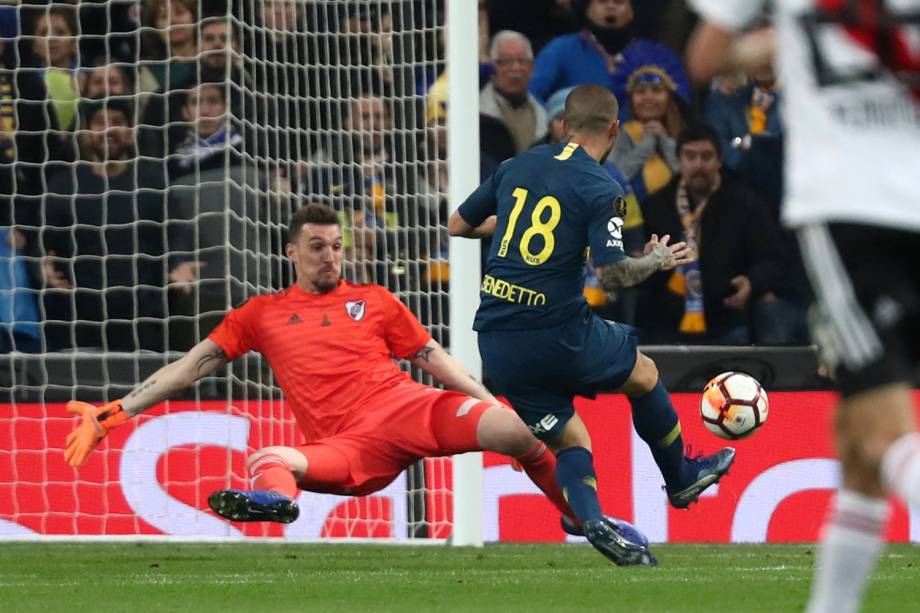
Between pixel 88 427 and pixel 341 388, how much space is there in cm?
116

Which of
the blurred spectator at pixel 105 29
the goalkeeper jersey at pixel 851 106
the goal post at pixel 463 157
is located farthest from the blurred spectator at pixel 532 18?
the goalkeeper jersey at pixel 851 106

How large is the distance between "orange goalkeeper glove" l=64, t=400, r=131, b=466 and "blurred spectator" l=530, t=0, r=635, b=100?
14.1ft

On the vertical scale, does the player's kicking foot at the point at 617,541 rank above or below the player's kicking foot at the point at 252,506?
below

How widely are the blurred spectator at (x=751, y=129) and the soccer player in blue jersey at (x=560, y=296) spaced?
11.5 feet

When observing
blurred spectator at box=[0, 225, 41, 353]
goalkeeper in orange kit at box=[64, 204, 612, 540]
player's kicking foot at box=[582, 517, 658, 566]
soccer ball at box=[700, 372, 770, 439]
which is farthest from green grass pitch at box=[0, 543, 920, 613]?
blurred spectator at box=[0, 225, 41, 353]

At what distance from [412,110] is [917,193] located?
6.45 meters

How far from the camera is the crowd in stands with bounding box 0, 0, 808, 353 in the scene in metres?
9.97

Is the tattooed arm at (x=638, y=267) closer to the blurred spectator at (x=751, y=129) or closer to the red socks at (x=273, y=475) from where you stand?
the red socks at (x=273, y=475)

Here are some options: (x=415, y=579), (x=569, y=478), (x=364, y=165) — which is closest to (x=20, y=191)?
(x=364, y=165)

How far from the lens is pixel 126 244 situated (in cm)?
1078

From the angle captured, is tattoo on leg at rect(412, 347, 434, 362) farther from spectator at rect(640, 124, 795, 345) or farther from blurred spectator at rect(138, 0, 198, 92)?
blurred spectator at rect(138, 0, 198, 92)

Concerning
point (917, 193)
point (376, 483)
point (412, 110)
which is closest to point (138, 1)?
point (412, 110)

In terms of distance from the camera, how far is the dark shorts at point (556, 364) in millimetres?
7715

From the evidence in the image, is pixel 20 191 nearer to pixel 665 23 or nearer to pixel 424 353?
pixel 424 353
